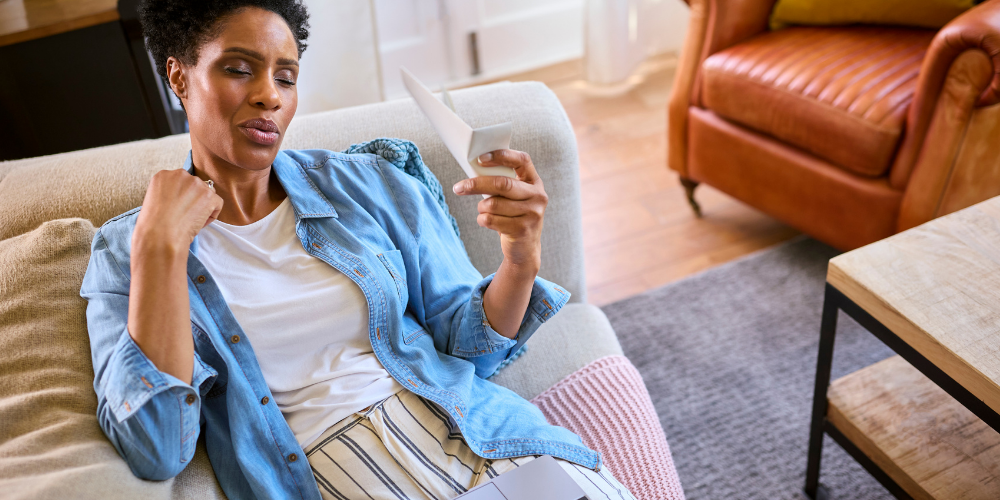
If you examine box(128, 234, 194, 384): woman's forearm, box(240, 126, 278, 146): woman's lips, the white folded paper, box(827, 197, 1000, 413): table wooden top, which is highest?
the white folded paper

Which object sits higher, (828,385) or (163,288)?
(163,288)

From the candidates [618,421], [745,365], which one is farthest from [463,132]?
[745,365]

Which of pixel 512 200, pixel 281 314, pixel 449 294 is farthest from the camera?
pixel 449 294

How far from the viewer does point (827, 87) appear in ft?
5.65

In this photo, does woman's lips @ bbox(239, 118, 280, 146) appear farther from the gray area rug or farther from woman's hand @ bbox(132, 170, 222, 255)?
the gray area rug

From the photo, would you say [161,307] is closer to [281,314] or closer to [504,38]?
[281,314]

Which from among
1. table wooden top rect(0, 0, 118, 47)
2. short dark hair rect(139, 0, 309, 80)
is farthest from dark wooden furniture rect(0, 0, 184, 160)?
short dark hair rect(139, 0, 309, 80)

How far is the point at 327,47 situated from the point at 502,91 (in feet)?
4.04

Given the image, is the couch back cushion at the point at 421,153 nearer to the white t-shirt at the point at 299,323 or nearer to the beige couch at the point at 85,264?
the beige couch at the point at 85,264

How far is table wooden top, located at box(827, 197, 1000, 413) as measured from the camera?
954 millimetres

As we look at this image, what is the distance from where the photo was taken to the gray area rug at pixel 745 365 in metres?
1.45

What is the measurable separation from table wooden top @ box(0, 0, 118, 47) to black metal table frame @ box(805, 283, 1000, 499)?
5.36ft

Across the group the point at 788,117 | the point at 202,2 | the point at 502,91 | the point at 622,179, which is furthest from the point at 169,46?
the point at 622,179

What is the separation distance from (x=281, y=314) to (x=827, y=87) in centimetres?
141
